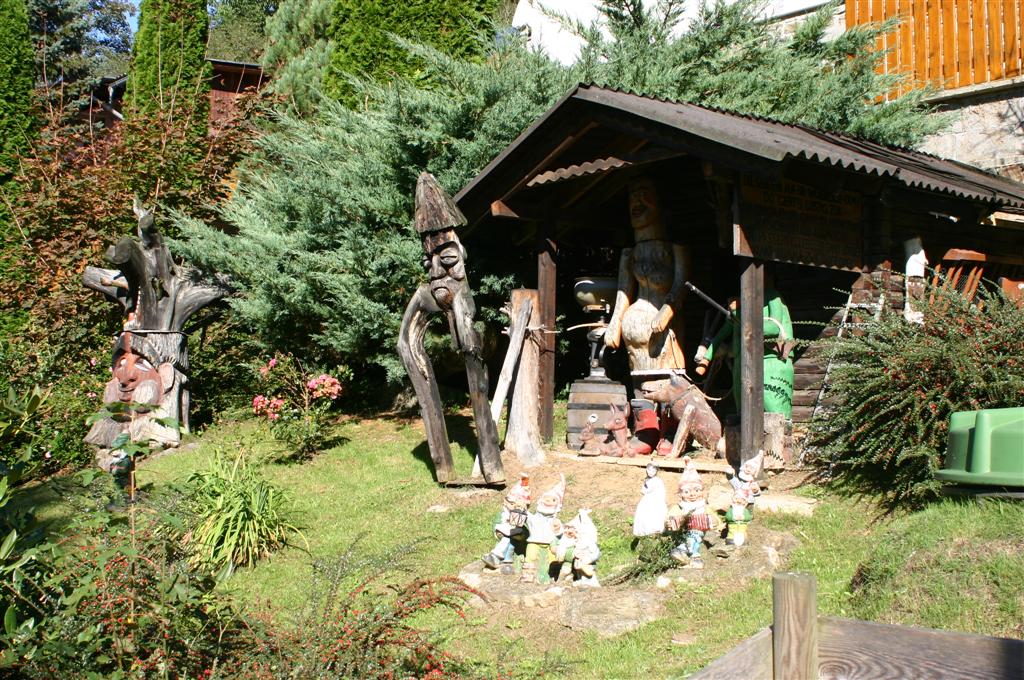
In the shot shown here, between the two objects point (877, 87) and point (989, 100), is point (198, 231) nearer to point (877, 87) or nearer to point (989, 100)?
point (877, 87)

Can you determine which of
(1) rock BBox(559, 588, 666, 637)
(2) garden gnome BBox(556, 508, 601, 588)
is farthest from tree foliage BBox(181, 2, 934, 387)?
(1) rock BBox(559, 588, 666, 637)

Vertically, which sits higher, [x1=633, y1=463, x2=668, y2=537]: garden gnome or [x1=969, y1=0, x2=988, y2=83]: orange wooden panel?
[x1=969, y1=0, x2=988, y2=83]: orange wooden panel

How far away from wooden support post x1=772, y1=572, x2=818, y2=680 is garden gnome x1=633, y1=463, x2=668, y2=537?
3644mm

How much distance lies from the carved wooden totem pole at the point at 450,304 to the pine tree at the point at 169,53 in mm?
10679

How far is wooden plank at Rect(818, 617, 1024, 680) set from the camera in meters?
2.48

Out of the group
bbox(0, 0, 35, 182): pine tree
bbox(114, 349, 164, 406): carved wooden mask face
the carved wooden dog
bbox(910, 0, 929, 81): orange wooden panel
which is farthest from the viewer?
bbox(0, 0, 35, 182): pine tree

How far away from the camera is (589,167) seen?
30.4 ft

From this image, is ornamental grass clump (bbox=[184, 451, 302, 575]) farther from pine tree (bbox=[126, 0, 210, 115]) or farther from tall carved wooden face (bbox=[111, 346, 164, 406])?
pine tree (bbox=[126, 0, 210, 115])

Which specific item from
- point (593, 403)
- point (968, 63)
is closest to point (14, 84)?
point (593, 403)

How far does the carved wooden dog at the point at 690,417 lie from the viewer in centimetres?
898

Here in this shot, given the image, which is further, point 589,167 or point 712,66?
point 712,66

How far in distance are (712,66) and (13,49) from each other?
12951 millimetres

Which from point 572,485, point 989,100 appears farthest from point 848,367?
point 989,100

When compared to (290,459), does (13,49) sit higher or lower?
higher
